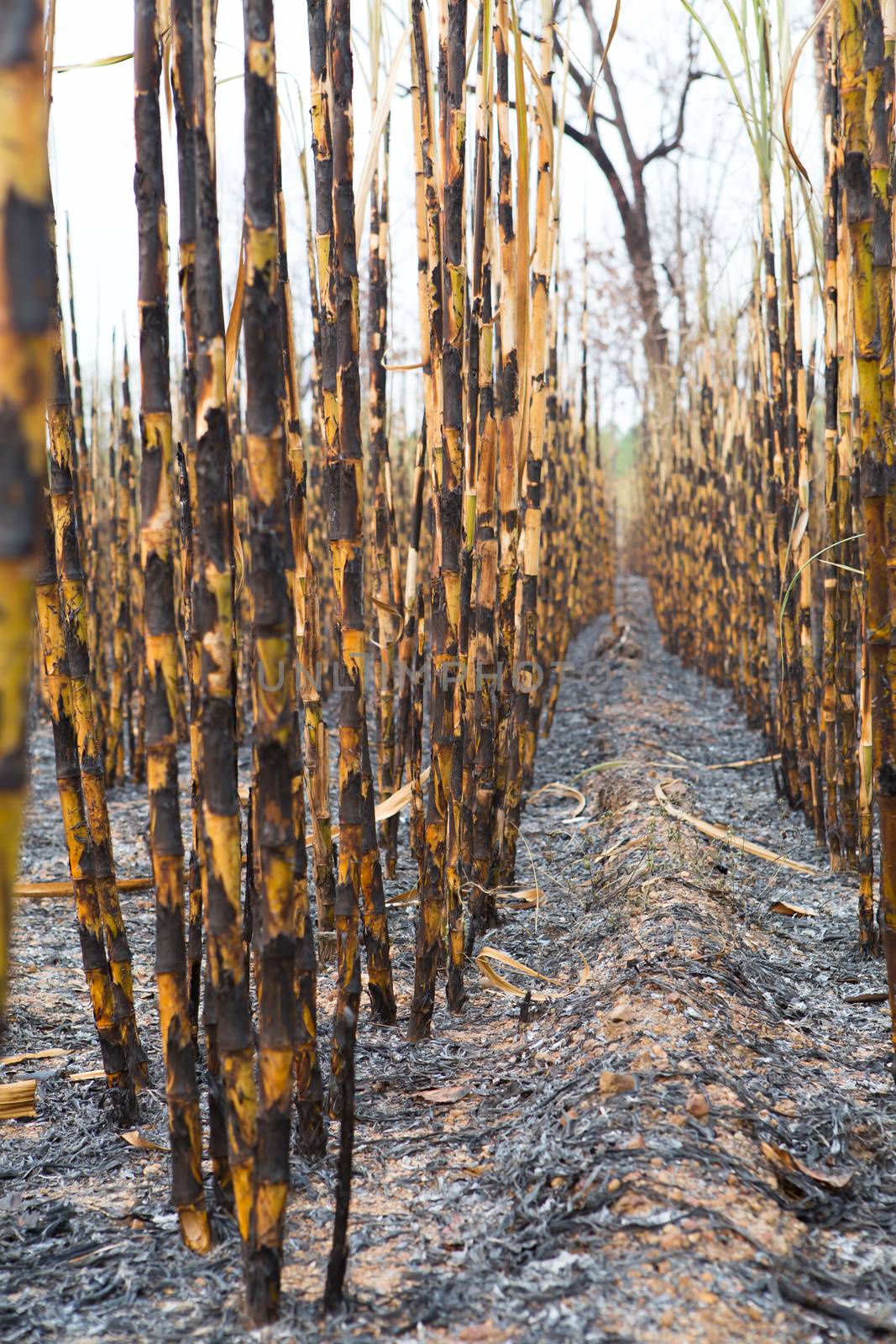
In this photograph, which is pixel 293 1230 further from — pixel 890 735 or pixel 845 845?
pixel 845 845

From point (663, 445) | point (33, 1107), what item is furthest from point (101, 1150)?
point (663, 445)

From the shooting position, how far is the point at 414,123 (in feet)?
4.26

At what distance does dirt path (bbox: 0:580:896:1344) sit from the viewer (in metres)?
0.67

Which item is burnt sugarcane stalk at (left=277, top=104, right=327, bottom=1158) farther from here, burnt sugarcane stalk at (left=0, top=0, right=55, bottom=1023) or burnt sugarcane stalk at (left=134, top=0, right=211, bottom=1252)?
burnt sugarcane stalk at (left=0, top=0, right=55, bottom=1023)

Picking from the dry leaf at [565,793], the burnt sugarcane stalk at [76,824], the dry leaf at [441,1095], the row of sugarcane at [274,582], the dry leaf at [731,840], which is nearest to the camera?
the row of sugarcane at [274,582]

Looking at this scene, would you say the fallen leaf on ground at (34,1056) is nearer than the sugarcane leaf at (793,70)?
No

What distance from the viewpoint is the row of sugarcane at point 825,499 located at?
0.85 m

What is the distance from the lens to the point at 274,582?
0.64 meters

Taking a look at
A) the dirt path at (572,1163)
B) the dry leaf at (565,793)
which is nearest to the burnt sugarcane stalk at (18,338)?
the dirt path at (572,1163)

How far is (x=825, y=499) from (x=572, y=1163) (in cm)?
132

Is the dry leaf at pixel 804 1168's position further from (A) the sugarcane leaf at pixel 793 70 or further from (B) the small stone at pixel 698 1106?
(A) the sugarcane leaf at pixel 793 70

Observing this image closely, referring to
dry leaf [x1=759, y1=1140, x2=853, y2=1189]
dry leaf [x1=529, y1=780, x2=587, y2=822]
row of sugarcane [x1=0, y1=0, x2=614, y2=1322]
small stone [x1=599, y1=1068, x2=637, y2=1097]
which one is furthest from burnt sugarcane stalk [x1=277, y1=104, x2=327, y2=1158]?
dry leaf [x1=529, y1=780, x2=587, y2=822]

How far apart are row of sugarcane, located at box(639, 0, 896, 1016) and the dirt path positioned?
168mm

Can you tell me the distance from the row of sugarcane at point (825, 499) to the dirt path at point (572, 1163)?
168 mm
